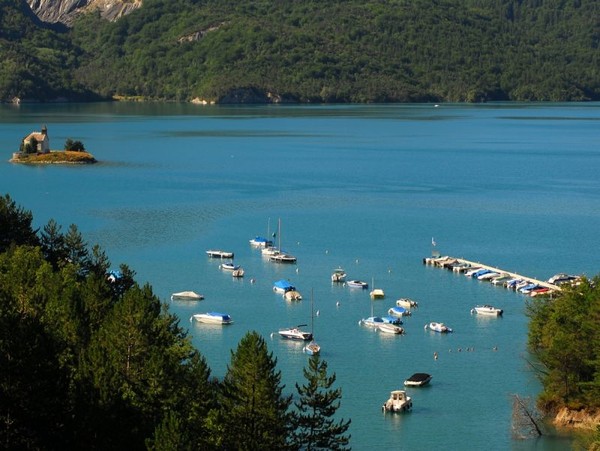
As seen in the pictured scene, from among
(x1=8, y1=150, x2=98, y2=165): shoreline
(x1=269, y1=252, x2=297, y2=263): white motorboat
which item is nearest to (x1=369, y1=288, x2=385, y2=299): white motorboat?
(x1=269, y1=252, x2=297, y2=263): white motorboat

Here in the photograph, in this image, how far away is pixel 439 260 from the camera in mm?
49156

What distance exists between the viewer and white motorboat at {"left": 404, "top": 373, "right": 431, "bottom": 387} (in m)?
32.1

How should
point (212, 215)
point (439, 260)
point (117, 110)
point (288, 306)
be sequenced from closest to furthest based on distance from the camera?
1. point (288, 306)
2. point (439, 260)
3. point (212, 215)
4. point (117, 110)

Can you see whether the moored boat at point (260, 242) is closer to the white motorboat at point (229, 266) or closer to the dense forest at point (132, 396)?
the white motorboat at point (229, 266)

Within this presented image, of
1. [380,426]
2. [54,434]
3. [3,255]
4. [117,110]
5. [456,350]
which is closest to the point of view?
[54,434]

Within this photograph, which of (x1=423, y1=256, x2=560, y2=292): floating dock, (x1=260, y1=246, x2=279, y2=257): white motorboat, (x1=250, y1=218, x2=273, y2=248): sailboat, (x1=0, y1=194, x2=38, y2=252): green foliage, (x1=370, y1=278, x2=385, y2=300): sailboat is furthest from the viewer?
(x1=250, y1=218, x2=273, y2=248): sailboat

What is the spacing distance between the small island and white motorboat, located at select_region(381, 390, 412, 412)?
6102 cm

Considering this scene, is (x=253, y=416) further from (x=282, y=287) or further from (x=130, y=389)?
(x=282, y=287)

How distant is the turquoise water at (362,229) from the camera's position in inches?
1291

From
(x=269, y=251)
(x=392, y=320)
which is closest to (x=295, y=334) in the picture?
(x=392, y=320)

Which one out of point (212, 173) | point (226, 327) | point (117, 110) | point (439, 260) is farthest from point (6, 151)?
point (117, 110)

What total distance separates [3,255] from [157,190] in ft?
136

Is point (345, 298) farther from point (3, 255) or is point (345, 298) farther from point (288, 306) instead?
point (3, 255)

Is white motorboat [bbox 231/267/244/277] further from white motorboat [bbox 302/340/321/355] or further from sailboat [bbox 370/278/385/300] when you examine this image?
white motorboat [bbox 302/340/321/355]
